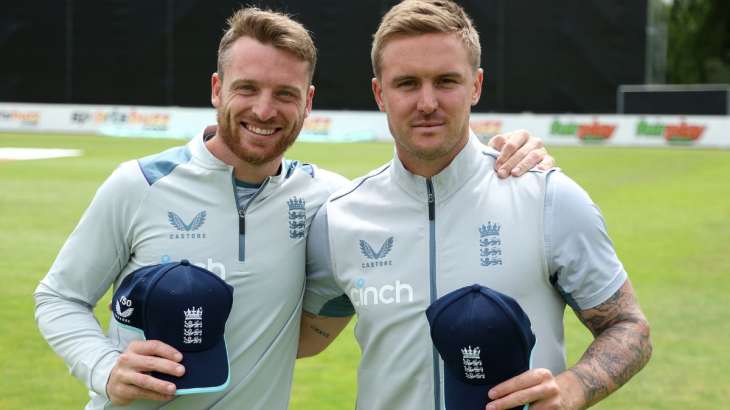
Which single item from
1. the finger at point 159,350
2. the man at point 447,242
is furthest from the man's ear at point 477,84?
the finger at point 159,350

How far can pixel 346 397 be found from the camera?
5574mm

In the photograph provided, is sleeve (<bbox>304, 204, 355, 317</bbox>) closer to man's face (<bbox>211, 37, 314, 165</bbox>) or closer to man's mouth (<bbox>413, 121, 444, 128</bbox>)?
man's face (<bbox>211, 37, 314, 165</bbox>)

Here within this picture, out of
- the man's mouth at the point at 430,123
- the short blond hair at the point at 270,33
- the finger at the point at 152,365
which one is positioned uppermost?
the short blond hair at the point at 270,33

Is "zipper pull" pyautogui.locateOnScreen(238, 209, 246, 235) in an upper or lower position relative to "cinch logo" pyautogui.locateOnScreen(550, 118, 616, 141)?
upper

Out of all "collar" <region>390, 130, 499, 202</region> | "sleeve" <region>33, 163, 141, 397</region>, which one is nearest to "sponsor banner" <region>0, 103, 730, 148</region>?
"sleeve" <region>33, 163, 141, 397</region>

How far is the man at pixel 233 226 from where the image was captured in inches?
122

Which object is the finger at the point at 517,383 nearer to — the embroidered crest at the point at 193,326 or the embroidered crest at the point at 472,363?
the embroidered crest at the point at 472,363

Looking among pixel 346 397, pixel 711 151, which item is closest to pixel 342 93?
pixel 711 151

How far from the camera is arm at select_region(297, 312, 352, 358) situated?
3457 mm

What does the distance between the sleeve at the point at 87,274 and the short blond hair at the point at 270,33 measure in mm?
557

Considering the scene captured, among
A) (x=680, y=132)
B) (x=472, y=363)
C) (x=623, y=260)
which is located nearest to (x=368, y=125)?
(x=680, y=132)

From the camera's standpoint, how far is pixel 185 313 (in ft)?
8.68

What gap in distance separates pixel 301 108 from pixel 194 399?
1.02 metres

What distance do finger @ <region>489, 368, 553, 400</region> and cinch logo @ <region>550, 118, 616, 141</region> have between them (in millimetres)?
24253
